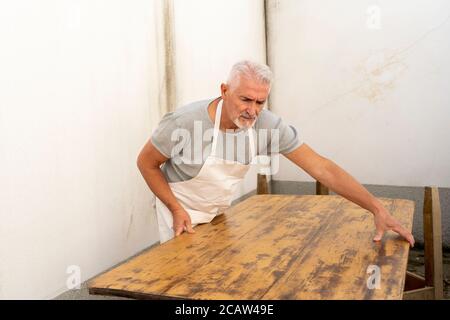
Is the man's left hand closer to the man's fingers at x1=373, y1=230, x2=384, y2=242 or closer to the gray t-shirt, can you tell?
the man's fingers at x1=373, y1=230, x2=384, y2=242

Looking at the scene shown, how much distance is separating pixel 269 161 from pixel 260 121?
2.85 m

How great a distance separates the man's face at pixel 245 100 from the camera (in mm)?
2057

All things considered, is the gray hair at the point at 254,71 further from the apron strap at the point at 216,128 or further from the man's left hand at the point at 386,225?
the man's left hand at the point at 386,225

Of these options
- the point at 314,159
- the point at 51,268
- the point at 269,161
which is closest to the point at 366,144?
the point at 269,161

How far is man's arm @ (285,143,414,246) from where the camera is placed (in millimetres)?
2051

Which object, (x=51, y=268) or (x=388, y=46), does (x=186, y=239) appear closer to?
(x=51, y=268)

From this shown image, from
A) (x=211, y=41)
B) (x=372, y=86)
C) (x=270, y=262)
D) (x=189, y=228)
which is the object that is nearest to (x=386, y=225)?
(x=270, y=262)

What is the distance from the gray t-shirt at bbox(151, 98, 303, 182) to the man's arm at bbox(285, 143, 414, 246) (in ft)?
0.27

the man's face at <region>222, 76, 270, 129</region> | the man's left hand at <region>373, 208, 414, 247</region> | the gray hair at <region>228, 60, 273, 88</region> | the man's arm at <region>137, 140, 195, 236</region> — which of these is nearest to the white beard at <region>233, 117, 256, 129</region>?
the man's face at <region>222, 76, 270, 129</region>

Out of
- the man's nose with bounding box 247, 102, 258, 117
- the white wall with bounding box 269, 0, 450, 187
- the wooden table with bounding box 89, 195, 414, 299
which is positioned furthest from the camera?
the white wall with bounding box 269, 0, 450, 187

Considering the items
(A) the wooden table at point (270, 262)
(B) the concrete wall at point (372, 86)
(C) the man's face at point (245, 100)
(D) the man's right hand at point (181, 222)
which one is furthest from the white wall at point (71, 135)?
(B) the concrete wall at point (372, 86)

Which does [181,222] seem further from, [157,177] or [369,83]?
[369,83]

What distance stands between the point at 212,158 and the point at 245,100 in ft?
1.14

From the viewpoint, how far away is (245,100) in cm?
210
